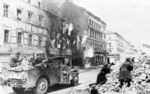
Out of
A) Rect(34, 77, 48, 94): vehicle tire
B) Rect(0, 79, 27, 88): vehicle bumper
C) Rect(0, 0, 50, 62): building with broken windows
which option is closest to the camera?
Rect(0, 79, 27, 88): vehicle bumper

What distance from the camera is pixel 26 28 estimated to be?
7.62m

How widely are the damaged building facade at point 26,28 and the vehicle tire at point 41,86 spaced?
4.39 ft

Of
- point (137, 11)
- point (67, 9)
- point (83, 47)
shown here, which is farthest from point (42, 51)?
point (67, 9)

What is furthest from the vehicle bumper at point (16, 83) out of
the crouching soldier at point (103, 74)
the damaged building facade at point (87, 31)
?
the damaged building facade at point (87, 31)

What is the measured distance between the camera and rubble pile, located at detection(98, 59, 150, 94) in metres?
6.51

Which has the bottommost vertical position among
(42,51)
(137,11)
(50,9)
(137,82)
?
(137,82)

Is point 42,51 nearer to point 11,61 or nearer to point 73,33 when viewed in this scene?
point 11,61

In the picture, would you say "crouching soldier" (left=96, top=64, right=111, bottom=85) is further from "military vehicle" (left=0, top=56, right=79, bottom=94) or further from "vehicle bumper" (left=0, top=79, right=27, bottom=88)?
"vehicle bumper" (left=0, top=79, right=27, bottom=88)

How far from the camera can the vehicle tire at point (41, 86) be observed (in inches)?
→ 247

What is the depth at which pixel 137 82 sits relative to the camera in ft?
23.0

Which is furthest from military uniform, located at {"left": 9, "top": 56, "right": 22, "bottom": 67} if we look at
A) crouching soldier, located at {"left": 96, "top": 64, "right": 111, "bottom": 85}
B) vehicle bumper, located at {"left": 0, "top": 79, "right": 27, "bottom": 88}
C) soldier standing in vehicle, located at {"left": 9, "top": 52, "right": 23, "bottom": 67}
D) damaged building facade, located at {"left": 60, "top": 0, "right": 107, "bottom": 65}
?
damaged building facade, located at {"left": 60, "top": 0, "right": 107, "bottom": 65}

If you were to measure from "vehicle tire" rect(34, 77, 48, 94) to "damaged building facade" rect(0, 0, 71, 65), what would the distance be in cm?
134

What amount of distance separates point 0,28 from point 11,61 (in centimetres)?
122

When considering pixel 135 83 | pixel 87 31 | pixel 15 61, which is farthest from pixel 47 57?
pixel 87 31
